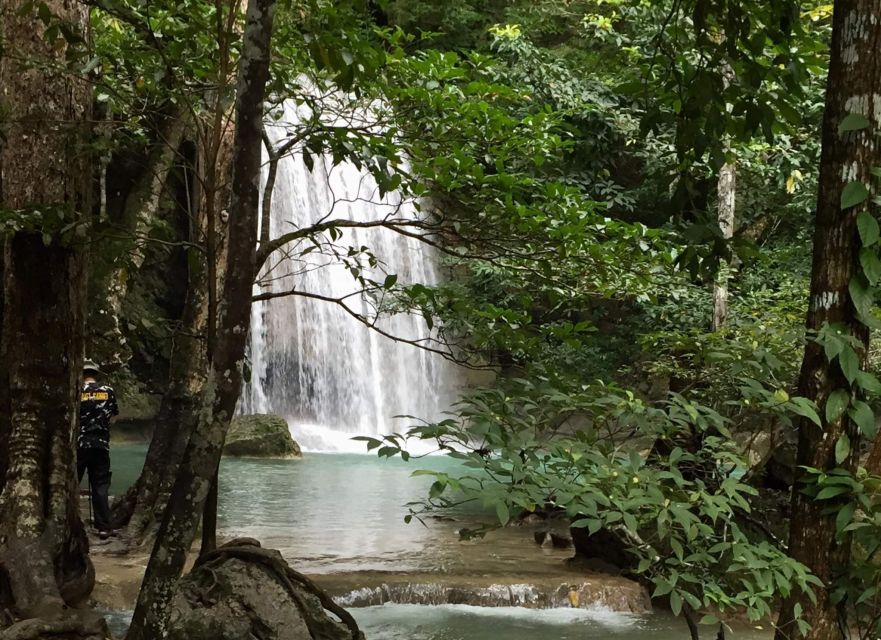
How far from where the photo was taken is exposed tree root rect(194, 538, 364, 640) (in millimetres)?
4344

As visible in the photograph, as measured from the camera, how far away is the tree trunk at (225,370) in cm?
396

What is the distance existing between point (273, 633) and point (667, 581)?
85.7 inches

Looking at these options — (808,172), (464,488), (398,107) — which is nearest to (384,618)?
(398,107)

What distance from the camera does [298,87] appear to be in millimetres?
5074

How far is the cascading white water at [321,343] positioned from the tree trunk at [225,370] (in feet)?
45.0

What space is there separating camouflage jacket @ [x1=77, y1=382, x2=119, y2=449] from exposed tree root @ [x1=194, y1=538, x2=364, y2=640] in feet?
13.4

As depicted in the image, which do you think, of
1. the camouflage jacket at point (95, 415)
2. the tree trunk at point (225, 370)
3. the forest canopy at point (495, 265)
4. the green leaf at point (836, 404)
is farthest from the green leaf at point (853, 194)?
the camouflage jacket at point (95, 415)

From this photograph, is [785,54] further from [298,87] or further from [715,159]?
[298,87]

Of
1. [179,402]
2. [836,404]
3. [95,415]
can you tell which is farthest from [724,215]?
[836,404]

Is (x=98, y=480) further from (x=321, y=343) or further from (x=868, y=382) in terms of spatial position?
(x=321, y=343)

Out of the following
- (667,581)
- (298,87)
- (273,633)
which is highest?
(298,87)

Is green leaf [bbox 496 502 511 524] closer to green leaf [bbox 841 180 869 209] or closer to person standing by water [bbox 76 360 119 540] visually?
green leaf [bbox 841 180 869 209]

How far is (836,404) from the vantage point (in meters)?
2.88

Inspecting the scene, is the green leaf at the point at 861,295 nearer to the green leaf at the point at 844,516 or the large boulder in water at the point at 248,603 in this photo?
the green leaf at the point at 844,516
